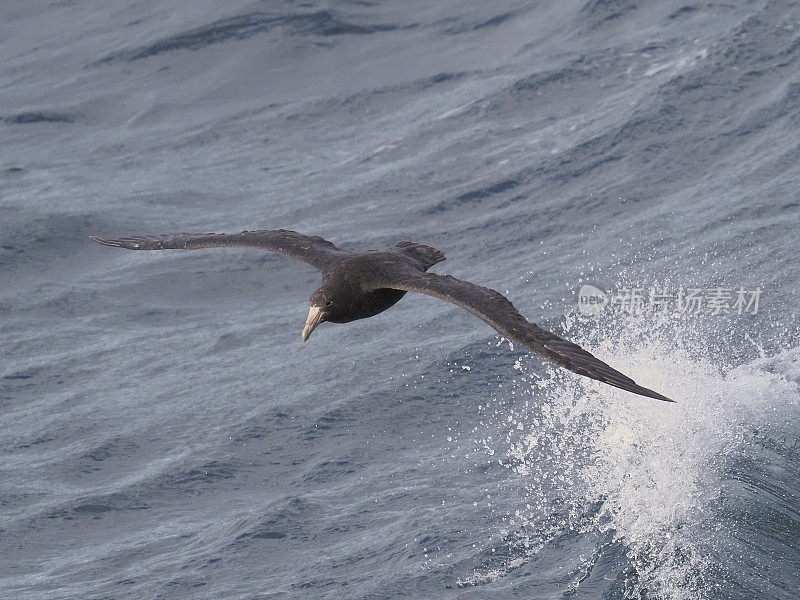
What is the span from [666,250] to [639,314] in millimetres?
2335

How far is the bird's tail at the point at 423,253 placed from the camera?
12539 mm

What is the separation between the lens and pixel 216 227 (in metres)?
22.0

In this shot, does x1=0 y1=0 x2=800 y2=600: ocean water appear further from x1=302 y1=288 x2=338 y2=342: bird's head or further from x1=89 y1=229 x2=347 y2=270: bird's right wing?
x1=89 y1=229 x2=347 y2=270: bird's right wing

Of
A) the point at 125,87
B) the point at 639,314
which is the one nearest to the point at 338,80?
the point at 125,87

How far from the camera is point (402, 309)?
18.9m

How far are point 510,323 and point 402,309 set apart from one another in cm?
888

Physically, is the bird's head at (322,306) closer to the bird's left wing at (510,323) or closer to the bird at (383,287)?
the bird at (383,287)

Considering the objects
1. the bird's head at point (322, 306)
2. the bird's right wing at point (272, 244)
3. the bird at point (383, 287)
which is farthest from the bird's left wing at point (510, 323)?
the bird's right wing at point (272, 244)

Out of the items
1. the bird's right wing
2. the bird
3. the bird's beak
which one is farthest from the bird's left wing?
the bird's right wing

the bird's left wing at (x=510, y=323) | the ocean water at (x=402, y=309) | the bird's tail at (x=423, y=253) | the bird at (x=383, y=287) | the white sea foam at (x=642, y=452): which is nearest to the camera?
the bird's left wing at (x=510, y=323)

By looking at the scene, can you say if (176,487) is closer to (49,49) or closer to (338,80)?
(338,80)

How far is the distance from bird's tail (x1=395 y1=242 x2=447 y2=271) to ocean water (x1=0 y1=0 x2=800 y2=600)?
115 inches

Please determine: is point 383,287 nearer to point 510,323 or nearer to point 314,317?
point 314,317

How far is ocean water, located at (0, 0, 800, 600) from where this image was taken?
13.3 m
